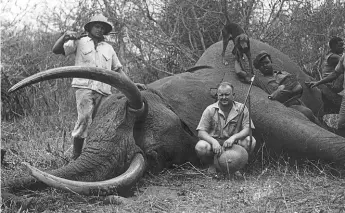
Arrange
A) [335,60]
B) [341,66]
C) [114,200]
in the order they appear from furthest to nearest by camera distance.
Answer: [335,60] < [341,66] < [114,200]

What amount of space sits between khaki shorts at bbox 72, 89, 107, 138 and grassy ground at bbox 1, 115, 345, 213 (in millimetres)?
377

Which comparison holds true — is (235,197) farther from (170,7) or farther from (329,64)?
(170,7)

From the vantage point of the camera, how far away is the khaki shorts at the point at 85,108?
6637 millimetres

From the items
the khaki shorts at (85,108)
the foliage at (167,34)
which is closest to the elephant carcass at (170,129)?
the khaki shorts at (85,108)

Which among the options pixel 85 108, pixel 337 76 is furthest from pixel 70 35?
pixel 337 76

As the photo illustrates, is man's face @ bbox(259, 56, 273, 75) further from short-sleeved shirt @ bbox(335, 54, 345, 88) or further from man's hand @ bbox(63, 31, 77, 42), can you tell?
man's hand @ bbox(63, 31, 77, 42)

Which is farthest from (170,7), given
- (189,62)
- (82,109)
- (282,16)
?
(82,109)

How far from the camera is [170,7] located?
11898 millimetres

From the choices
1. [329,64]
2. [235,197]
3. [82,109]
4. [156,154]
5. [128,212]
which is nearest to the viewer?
[128,212]

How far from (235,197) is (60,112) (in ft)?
22.7

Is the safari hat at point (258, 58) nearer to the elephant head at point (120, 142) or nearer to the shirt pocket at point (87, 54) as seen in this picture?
the elephant head at point (120, 142)

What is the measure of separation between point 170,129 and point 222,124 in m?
0.54

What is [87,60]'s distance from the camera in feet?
22.2

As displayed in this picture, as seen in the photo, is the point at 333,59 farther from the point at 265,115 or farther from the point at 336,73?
the point at 265,115
